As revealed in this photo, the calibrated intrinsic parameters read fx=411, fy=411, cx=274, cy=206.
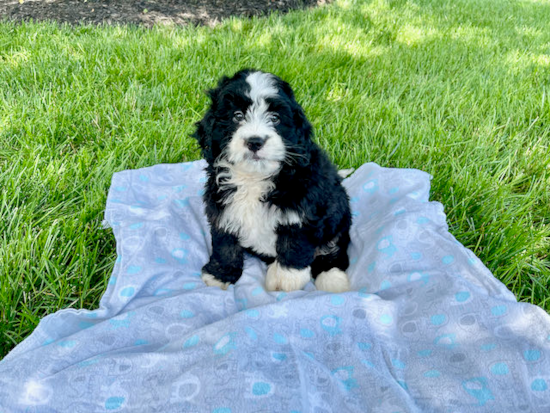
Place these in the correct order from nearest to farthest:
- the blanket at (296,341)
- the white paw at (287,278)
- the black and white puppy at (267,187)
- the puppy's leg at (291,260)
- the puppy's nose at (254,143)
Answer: the blanket at (296,341)
the puppy's nose at (254,143)
the black and white puppy at (267,187)
the puppy's leg at (291,260)
the white paw at (287,278)

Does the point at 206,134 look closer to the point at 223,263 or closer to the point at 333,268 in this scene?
the point at 223,263

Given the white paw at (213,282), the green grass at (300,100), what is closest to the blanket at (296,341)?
the white paw at (213,282)

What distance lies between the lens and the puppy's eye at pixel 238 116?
2242 mm

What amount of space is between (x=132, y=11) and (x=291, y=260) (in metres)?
6.66

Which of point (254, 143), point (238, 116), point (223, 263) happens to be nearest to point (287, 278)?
point (223, 263)

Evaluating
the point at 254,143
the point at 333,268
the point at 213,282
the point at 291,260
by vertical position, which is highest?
the point at 254,143

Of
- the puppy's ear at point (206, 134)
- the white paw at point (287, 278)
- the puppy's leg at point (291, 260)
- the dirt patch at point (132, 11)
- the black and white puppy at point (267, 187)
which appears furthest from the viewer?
the dirt patch at point (132, 11)

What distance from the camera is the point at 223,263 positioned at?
2.68m

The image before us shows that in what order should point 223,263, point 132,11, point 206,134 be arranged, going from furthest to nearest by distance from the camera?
point 132,11, point 223,263, point 206,134

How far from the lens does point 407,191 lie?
323 centimetres

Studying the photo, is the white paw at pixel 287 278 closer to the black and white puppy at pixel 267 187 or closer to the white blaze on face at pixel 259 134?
the black and white puppy at pixel 267 187

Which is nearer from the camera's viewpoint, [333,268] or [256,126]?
[256,126]

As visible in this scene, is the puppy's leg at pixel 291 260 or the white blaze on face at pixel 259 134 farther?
the puppy's leg at pixel 291 260

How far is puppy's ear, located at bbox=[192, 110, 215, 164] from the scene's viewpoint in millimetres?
2326
